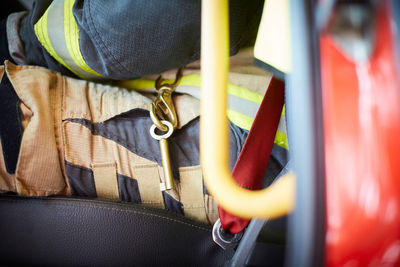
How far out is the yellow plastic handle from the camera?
10.1 inches

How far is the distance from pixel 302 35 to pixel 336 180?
0.41ft

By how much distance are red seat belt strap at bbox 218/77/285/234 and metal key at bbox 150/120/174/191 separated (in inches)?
5.6

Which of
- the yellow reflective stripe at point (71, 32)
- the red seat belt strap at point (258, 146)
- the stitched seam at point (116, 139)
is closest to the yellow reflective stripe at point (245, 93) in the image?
the red seat belt strap at point (258, 146)

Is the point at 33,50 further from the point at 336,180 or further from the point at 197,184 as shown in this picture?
the point at 336,180

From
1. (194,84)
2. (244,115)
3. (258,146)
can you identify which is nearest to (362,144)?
(258,146)

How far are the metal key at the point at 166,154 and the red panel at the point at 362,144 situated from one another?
401 mm

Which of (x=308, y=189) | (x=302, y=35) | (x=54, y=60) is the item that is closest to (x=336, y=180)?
(x=308, y=189)

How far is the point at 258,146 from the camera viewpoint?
52 cm

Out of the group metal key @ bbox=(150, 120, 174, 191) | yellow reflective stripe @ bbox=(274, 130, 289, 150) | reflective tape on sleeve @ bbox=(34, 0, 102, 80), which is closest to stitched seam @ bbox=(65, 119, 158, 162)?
metal key @ bbox=(150, 120, 174, 191)

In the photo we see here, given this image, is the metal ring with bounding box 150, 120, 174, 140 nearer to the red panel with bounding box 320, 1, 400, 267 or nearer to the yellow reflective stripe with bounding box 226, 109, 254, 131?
the yellow reflective stripe with bounding box 226, 109, 254, 131

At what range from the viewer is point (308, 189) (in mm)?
237

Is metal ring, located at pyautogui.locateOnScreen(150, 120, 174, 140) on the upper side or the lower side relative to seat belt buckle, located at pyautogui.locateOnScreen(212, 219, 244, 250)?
upper

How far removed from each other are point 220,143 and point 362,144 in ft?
0.39

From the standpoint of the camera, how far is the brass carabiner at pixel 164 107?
621mm
